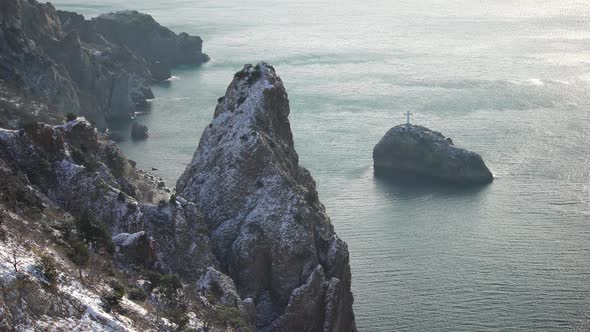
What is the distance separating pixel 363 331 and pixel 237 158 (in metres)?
20.0

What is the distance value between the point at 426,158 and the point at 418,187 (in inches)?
259

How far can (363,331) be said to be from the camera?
273ft

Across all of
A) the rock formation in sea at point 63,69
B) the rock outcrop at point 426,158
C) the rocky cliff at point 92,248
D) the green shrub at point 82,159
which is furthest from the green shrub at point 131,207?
the rock outcrop at point 426,158

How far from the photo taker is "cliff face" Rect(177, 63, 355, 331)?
69.4m

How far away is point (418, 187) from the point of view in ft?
431

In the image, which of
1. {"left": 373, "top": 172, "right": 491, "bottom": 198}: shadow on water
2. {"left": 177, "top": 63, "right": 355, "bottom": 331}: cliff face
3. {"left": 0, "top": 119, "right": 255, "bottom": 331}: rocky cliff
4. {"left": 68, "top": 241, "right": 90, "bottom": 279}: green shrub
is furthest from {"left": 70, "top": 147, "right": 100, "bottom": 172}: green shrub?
{"left": 373, "top": 172, "right": 491, "bottom": 198}: shadow on water

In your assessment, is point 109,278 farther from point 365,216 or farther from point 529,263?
point 365,216

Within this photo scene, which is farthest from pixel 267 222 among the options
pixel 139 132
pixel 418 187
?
pixel 139 132

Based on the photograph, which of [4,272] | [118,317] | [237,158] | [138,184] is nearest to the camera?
[4,272]

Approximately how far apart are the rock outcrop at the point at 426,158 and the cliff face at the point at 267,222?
55.4 meters

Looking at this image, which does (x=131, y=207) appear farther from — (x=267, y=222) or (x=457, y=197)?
(x=457, y=197)

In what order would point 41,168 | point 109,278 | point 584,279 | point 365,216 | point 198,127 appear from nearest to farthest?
point 109,278, point 41,168, point 584,279, point 365,216, point 198,127

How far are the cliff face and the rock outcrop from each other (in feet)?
182

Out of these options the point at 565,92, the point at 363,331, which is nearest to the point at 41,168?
the point at 363,331
